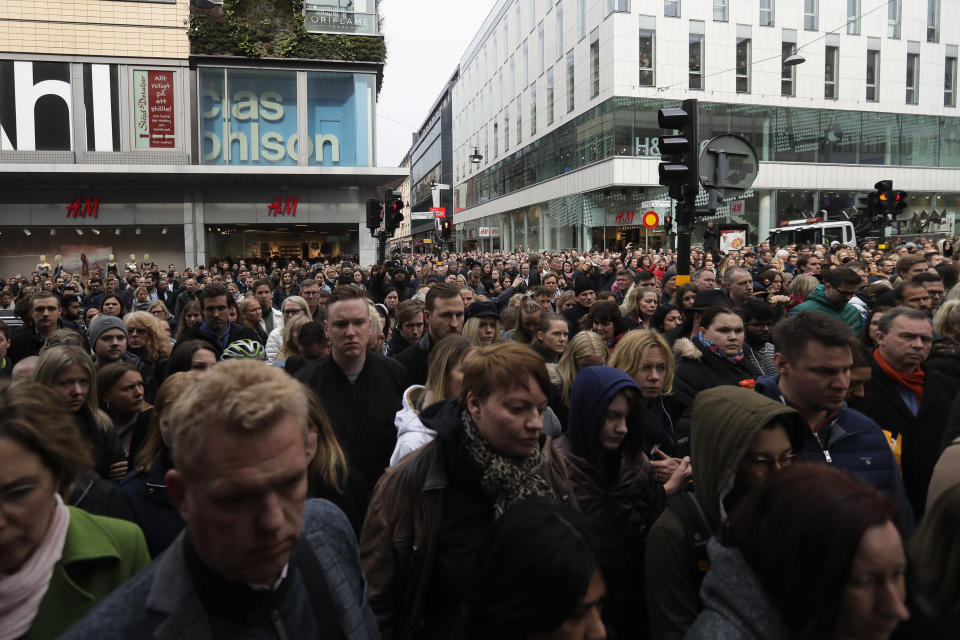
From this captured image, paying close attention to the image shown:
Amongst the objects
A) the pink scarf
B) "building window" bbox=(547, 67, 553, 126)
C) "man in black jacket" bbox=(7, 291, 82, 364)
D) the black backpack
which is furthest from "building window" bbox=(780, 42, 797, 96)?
the pink scarf

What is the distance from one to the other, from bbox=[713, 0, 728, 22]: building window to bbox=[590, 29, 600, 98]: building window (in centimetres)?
680

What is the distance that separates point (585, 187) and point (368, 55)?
19679 millimetres

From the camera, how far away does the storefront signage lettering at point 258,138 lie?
24.6 m

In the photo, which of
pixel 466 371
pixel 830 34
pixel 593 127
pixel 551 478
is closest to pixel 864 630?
pixel 551 478

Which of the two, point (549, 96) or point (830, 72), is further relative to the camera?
point (549, 96)

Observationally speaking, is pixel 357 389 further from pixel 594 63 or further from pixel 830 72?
pixel 830 72

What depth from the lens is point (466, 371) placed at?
265 cm

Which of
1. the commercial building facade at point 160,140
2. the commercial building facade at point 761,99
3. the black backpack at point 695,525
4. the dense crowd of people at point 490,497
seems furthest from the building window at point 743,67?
the black backpack at point 695,525

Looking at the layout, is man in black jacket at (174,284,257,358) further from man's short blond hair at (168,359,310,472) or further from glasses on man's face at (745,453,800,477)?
glasses on man's face at (745,453,800,477)

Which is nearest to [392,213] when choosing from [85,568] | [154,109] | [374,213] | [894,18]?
[374,213]

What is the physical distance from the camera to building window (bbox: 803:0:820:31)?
38.5 m

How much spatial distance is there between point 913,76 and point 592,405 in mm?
49295

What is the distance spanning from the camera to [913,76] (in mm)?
40656

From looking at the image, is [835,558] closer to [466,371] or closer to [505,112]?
[466,371]
